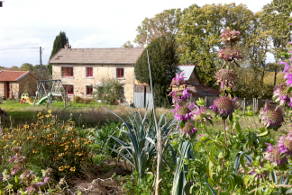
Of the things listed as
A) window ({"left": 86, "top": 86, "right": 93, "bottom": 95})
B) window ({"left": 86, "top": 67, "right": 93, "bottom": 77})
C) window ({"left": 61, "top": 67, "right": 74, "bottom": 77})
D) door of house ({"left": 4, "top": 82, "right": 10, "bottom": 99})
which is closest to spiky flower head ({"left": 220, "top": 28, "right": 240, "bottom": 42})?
window ({"left": 86, "top": 67, "right": 93, "bottom": 77})

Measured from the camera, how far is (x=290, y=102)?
5.12ft

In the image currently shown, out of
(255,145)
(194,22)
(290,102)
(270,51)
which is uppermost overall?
(194,22)

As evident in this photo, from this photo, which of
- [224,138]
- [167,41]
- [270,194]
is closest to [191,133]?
[224,138]

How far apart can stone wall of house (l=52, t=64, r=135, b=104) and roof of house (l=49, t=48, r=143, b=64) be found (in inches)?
18.9

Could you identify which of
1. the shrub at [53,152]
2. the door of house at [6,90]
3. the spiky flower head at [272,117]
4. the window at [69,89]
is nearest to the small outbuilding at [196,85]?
the window at [69,89]

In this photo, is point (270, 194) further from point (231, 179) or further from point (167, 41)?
point (167, 41)

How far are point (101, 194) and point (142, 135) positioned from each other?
799 mm

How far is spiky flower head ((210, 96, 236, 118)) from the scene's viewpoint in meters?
1.76

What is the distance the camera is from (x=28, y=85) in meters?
32.1

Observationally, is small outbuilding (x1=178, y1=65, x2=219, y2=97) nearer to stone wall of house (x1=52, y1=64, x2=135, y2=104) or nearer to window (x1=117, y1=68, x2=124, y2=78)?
stone wall of house (x1=52, y1=64, x2=135, y2=104)

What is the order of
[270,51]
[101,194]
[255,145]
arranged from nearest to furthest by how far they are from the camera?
[255,145] → [101,194] → [270,51]

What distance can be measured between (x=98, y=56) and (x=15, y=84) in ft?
29.1

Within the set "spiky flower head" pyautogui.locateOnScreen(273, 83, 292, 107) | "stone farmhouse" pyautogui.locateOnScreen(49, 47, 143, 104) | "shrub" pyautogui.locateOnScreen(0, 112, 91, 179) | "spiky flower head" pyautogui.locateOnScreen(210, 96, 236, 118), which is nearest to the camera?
"spiky flower head" pyautogui.locateOnScreen(273, 83, 292, 107)

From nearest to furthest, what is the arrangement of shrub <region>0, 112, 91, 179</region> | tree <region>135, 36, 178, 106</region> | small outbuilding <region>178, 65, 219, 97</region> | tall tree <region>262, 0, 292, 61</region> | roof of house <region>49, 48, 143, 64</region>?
shrub <region>0, 112, 91, 179</region>, tree <region>135, 36, 178, 106</region>, tall tree <region>262, 0, 292, 61</region>, small outbuilding <region>178, 65, 219, 97</region>, roof of house <region>49, 48, 143, 64</region>
